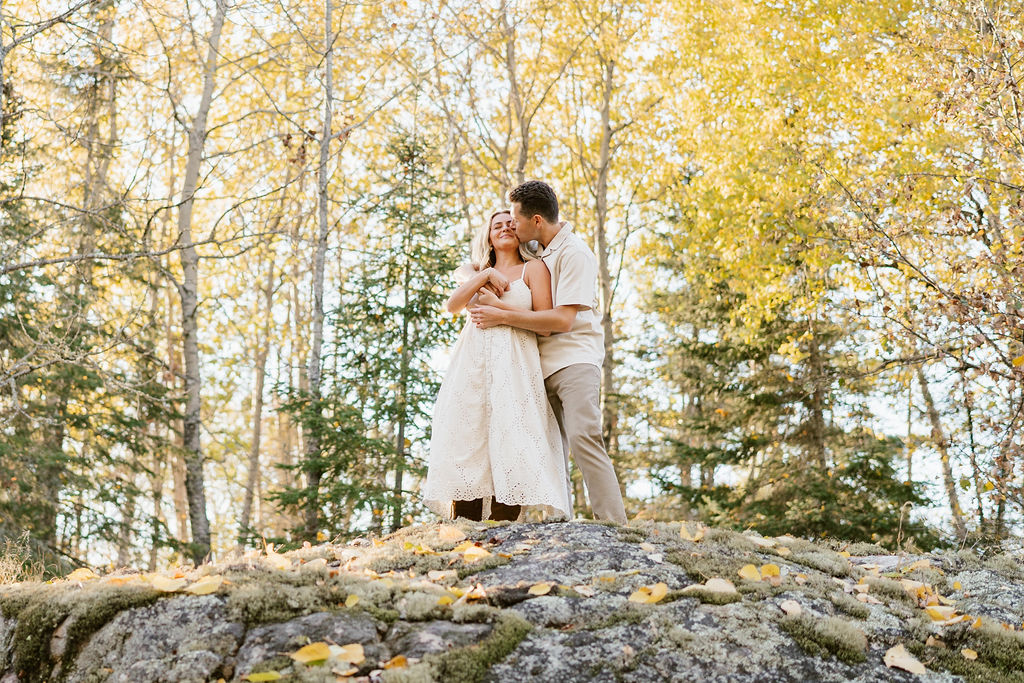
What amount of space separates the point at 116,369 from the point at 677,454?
8.32 metres

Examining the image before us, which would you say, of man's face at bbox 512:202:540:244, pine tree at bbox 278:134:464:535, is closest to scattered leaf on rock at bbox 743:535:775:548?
man's face at bbox 512:202:540:244

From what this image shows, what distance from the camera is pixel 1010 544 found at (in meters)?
6.41

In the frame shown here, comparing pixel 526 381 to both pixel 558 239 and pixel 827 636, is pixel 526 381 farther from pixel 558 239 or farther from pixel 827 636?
pixel 827 636

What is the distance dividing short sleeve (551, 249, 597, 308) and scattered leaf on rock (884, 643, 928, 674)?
2.20 meters

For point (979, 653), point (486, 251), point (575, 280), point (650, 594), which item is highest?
point (486, 251)

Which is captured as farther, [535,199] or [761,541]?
[761,541]

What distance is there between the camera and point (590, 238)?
54.6 ft

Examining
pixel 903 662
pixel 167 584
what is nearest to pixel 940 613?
pixel 903 662

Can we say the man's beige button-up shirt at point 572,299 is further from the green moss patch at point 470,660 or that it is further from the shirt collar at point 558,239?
the green moss patch at point 470,660

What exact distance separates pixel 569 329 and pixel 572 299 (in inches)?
7.2

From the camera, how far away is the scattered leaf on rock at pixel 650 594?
349 centimetres

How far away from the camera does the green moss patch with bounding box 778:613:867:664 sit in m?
3.21

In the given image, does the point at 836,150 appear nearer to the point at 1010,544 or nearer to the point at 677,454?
the point at 677,454

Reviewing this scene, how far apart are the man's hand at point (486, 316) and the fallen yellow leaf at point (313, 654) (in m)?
2.15
